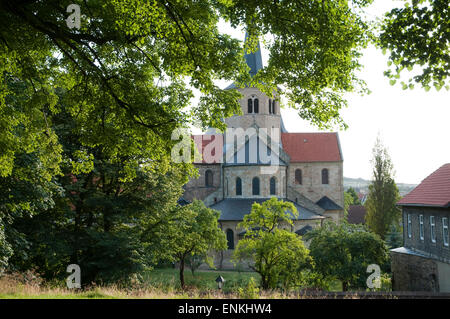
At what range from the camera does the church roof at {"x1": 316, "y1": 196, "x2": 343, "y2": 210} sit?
1722 inches

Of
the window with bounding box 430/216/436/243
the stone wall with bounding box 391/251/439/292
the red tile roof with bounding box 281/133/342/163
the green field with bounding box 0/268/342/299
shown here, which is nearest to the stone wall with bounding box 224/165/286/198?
the red tile roof with bounding box 281/133/342/163

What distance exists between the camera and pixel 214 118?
898cm

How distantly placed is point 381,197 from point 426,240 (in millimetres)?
21555

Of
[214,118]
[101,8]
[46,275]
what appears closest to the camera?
[101,8]

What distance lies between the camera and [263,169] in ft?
129

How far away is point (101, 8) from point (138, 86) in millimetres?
1811

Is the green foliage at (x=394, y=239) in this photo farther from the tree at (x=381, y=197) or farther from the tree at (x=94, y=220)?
the tree at (x=94, y=220)

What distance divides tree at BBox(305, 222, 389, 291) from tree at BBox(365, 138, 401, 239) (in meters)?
20.8

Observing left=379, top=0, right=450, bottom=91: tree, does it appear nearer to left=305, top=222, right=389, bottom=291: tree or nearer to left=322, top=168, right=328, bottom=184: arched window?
left=305, top=222, right=389, bottom=291: tree

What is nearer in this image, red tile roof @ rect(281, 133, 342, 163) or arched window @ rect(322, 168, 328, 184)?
arched window @ rect(322, 168, 328, 184)

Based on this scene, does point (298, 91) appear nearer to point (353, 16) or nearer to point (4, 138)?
point (353, 16)

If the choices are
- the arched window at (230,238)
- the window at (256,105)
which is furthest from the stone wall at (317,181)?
the arched window at (230,238)

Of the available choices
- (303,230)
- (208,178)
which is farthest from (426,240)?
(208,178)
